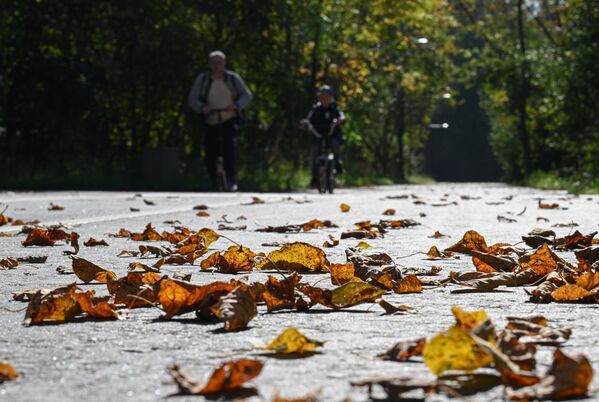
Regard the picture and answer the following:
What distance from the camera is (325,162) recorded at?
20375 mm

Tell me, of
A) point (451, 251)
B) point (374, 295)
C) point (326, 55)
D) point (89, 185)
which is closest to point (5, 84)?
point (89, 185)

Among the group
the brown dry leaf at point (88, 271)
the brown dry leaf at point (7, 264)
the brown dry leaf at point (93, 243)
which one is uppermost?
the brown dry leaf at point (88, 271)

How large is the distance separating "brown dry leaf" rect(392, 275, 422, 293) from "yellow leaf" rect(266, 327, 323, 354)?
1506mm

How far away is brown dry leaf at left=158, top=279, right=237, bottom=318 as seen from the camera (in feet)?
12.7

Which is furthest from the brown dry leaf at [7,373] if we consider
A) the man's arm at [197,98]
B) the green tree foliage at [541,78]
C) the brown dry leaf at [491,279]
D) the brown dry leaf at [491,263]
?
the green tree foliage at [541,78]

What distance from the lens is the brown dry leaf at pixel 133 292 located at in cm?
417

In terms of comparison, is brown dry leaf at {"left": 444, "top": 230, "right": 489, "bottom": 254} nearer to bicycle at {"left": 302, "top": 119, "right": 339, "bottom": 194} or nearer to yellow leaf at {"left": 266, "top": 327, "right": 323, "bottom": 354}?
yellow leaf at {"left": 266, "top": 327, "right": 323, "bottom": 354}

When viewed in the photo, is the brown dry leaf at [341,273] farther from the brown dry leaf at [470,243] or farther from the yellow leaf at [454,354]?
the yellow leaf at [454,354]

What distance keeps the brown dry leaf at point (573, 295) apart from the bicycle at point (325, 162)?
15.8 m

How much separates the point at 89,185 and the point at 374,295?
56.4 feet

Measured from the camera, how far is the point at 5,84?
77.3 feet

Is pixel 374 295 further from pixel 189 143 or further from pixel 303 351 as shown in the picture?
pixel 189 143

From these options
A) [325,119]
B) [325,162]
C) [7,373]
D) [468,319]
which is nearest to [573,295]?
[468,319]

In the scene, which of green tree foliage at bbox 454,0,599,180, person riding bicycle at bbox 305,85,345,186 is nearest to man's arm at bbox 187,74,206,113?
person riding bicycle at bbox 305,85,345,186
